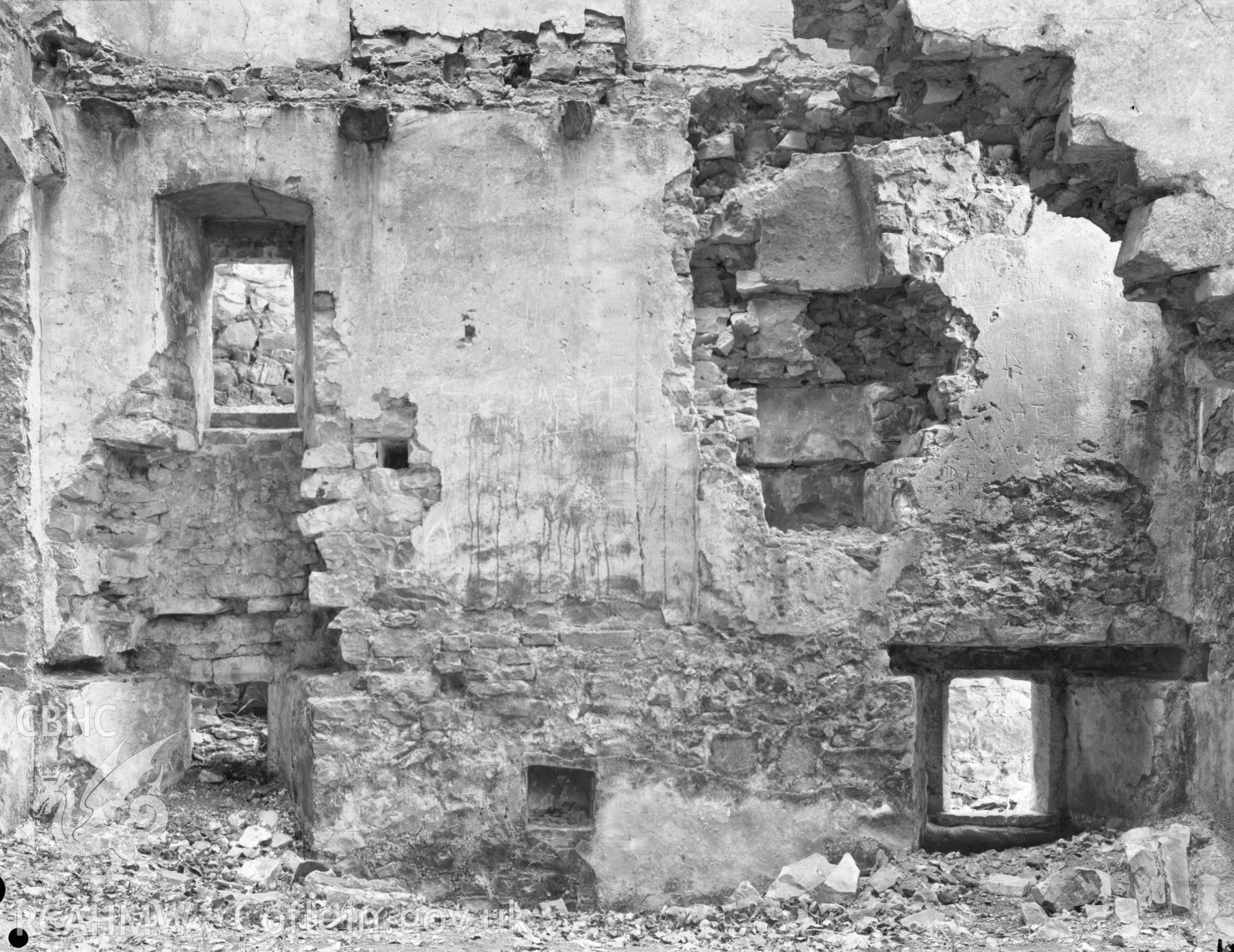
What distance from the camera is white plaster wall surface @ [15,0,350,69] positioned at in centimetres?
609

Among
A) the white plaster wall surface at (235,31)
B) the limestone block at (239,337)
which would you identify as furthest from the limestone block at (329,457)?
the limestone block at (239,337)

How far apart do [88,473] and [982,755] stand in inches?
311

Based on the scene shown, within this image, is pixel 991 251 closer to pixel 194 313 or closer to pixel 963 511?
pixel 963 511

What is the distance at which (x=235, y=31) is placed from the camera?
241 inches

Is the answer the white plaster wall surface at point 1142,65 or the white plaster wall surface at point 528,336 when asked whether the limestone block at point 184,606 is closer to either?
the white plaster wall surface at point 528,336

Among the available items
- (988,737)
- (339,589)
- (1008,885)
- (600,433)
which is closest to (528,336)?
(600,433)

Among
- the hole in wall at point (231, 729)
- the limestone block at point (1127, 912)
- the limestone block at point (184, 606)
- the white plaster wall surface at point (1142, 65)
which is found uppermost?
the white plaster wall surface at point (1142, 65)

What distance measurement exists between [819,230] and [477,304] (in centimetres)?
168

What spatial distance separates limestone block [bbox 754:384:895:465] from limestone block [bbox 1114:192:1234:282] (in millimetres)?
1678

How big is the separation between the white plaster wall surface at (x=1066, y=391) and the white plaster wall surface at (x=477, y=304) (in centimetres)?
134

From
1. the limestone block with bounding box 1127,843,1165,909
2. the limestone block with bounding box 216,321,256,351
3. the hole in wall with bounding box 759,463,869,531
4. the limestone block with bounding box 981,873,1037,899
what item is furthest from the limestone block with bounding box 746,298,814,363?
the limestone block with bounding box 216,321,256,351

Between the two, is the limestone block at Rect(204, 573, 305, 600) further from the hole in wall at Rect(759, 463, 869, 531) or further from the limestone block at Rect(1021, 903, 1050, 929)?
the limestone block at Rect(1021, 903, 1050, 929)

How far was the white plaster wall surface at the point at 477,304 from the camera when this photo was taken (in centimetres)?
574

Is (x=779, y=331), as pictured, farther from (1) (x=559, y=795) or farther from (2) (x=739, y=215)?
(1) (x=559, y=795)
